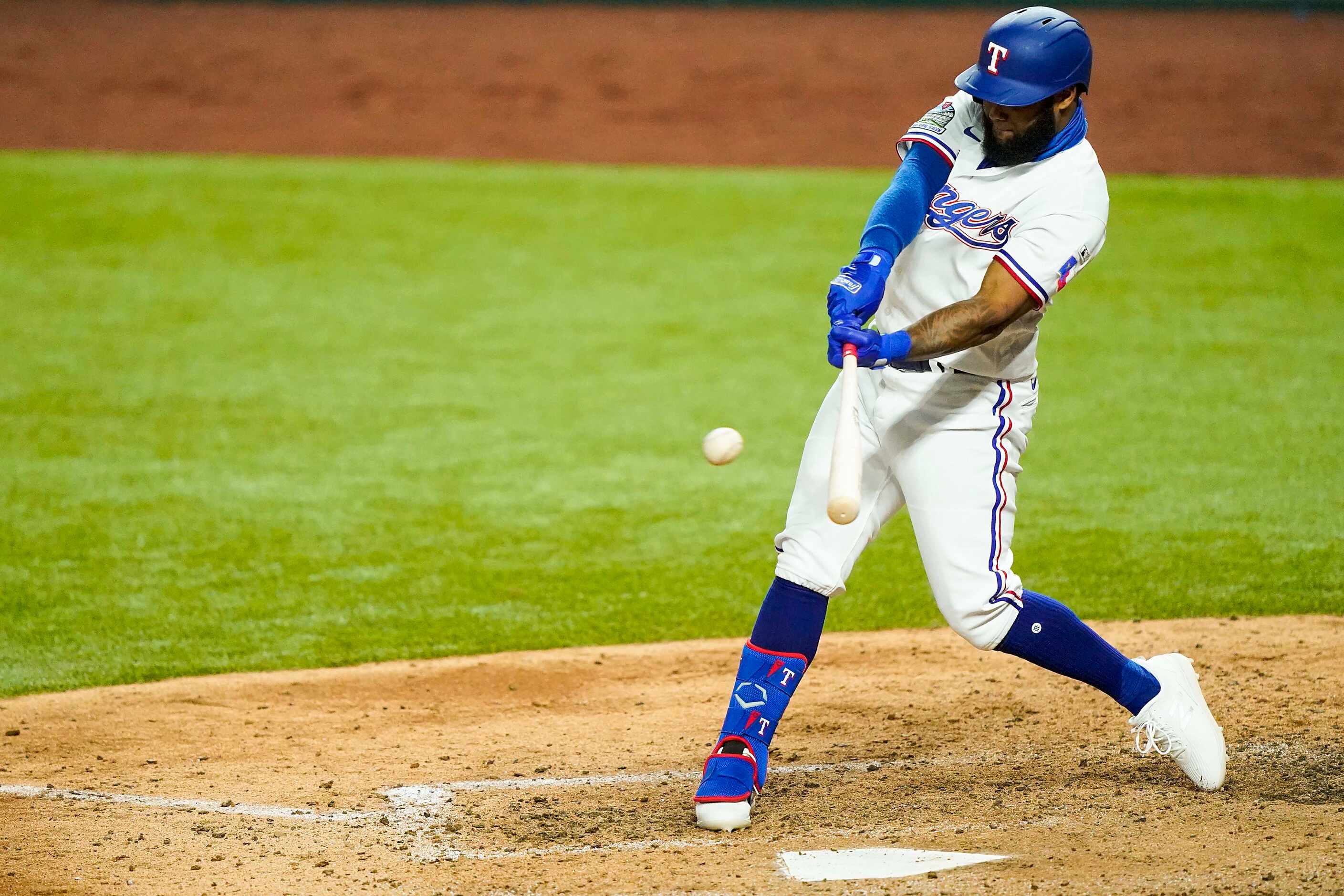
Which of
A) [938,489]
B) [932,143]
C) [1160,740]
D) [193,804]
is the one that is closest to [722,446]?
[938,489]

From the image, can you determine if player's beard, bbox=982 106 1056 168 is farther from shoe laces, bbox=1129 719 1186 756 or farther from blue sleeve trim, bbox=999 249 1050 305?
shoe laces, bbox=1129 719 1186 756

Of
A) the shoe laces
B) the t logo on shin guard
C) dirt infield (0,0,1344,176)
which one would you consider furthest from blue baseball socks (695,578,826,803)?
dirt infield (0,0,1344,176)

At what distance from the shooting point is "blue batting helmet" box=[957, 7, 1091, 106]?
310 cm

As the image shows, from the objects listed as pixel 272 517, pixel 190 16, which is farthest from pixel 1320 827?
pixel 190 16

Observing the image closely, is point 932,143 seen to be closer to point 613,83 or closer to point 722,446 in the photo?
point 722,446

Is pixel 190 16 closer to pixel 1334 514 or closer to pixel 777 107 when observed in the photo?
pixel 777 107

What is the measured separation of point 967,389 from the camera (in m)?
3.33

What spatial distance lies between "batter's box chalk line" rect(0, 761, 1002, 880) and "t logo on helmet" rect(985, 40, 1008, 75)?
1.69 m

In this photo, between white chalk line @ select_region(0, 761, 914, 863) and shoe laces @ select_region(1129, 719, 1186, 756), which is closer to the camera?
white chalk line @ select_region(0, 761, 914, 863)

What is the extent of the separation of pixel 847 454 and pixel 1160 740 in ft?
3.69

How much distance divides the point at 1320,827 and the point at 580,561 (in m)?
3.09

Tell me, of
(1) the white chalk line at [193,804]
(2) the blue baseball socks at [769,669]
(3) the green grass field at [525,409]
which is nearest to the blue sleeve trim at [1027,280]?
(2) the blue baseball socks at [769,669]

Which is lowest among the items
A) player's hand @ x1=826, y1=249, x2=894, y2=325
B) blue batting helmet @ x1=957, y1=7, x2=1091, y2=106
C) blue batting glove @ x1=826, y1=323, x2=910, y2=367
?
blue batting glove @ x1=826, y1=323, x2=910, y2=367

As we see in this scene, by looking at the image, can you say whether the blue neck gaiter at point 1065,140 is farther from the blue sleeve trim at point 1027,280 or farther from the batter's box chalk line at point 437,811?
the batter's box chalk line at point 437,811
